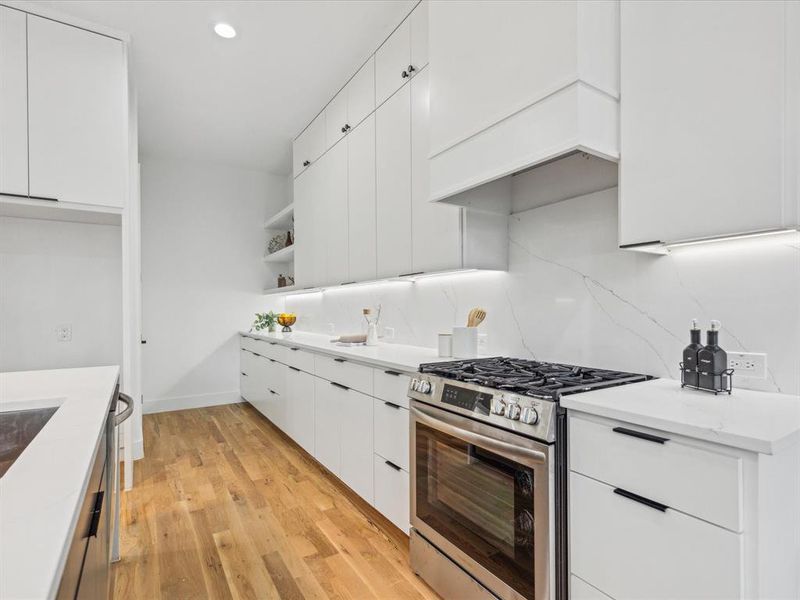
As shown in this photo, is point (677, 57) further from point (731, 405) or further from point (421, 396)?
point (421, 396)

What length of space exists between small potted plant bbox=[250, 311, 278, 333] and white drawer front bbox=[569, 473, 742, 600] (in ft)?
12.9

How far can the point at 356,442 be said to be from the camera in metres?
2.54

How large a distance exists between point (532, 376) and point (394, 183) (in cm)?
160

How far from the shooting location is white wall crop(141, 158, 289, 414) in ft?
15.9

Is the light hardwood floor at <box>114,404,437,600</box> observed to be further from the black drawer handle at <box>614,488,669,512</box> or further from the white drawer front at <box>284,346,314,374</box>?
the black drawer handle at <box>614,488,669,512</box>

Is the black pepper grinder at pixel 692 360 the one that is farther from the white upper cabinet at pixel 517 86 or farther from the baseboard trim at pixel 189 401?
the baseboard trim at pixel 189 401

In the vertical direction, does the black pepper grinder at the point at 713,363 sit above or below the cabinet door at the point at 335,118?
below

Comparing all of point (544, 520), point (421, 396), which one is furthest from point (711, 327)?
point (421, 396)

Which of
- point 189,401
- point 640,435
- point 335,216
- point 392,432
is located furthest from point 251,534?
point 189,401

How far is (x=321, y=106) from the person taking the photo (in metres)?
3.76

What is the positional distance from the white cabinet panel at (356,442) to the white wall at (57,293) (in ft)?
5.81

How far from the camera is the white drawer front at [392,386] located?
6.95 feet

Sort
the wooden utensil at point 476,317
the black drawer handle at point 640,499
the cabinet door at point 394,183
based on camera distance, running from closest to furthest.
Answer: the black drawer handle at point 640,499, the wooden utensil at point 476,317, the cabinet door at point 394,183

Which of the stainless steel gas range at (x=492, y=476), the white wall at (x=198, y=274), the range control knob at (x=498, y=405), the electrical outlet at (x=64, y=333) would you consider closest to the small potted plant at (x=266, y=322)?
the white wall at (x=198, y=274)
